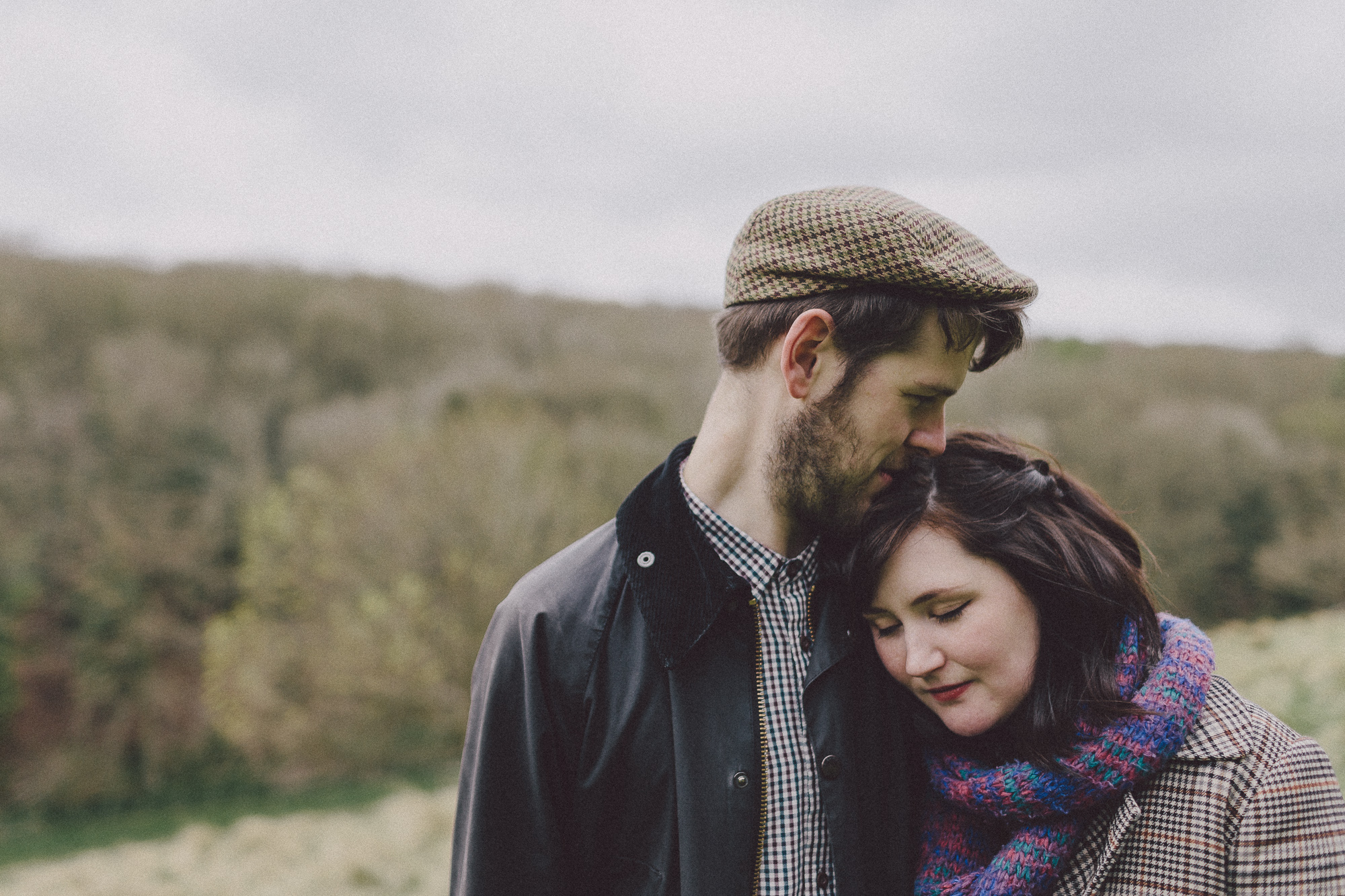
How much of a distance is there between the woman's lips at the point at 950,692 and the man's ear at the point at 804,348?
2.32 feet

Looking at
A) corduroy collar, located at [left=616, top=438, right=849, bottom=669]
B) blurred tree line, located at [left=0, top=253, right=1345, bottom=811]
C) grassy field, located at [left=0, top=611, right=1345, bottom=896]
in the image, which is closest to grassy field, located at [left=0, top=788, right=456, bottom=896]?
grassy field, located at [left=0, top=611, right=1345, bottom=896]

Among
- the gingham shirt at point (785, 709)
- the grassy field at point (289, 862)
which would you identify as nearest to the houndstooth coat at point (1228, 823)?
the gingham shirt at point (785, 709)

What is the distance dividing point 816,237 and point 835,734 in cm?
103

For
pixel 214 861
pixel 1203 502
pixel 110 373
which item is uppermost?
pixel 110 373

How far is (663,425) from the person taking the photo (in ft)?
70.1

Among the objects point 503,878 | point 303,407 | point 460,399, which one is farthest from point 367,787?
point 503,878

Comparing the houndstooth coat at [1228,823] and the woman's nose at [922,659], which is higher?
the woman's nose at [922,659]

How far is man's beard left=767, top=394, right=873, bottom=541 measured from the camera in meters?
1.92

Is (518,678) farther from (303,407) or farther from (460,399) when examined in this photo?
(303,407)

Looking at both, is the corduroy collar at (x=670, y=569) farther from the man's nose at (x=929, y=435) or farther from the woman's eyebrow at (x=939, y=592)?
the man's nose at (x=929, y=435)

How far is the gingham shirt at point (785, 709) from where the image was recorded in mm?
1803

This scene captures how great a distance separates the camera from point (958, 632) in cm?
193

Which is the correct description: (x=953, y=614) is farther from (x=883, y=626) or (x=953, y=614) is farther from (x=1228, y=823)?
(x=1228, y=823)

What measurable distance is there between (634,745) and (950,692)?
2.31ft
